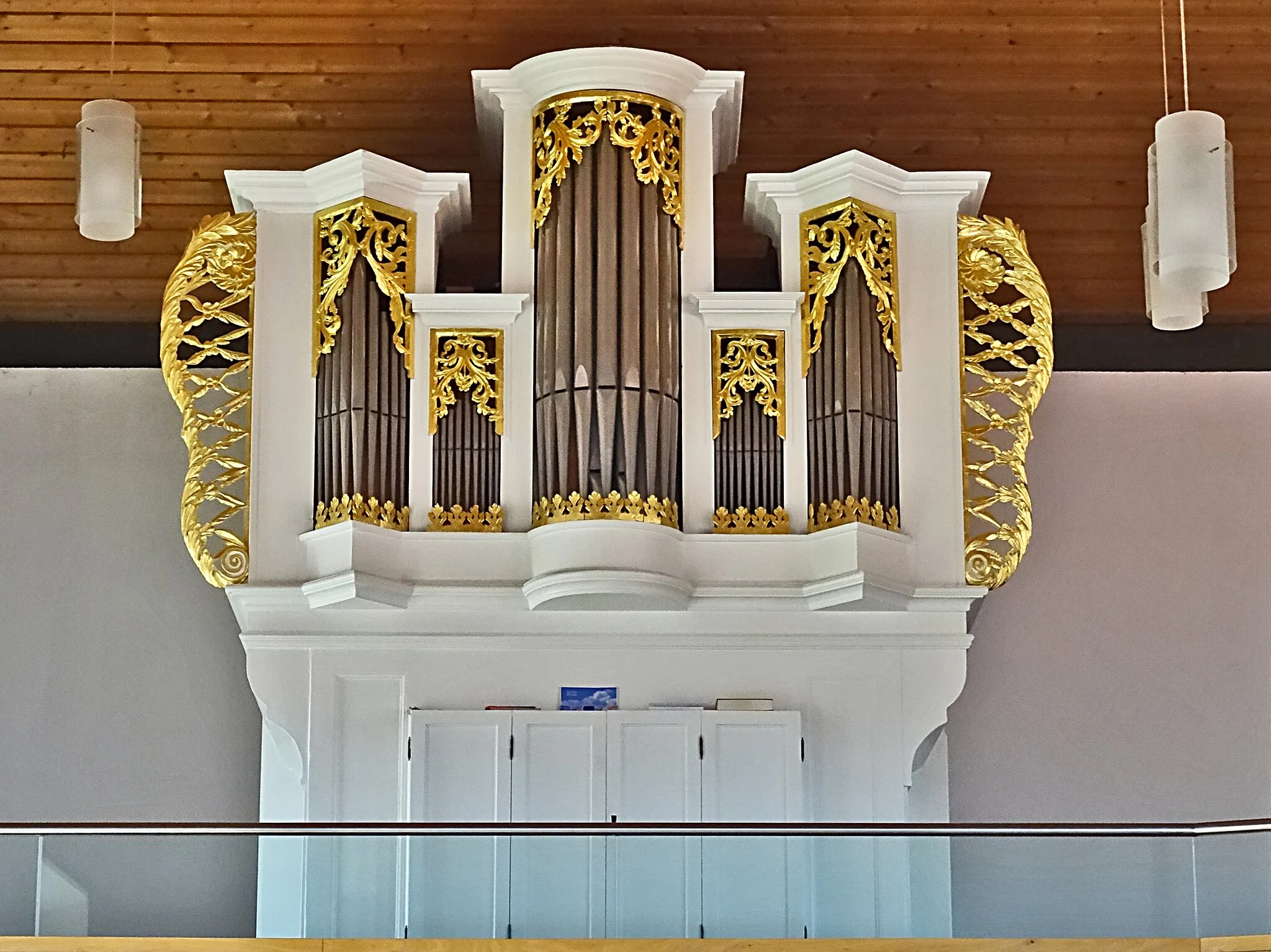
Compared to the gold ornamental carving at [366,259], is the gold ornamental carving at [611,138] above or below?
above

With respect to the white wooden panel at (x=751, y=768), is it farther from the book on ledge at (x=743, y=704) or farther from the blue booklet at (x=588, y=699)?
the blue booklet at (x=588, y=699)

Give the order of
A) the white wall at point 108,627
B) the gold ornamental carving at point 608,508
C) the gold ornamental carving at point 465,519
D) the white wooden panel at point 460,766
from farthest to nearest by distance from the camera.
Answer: the white wall at point 108,627 < the gold ornamental carving at point 465,519 < the white wooden panel at point 460,766 < the gold ornamental carving at point 608,508

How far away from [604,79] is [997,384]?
2615mm

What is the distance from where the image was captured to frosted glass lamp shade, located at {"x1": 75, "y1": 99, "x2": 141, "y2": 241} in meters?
9.66

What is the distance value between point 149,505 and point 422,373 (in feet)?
7.50


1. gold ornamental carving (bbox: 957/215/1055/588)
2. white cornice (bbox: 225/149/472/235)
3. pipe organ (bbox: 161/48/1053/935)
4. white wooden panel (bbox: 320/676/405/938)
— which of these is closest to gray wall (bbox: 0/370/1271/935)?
gold ornamental carving (bbox: 957/215/1055/588)

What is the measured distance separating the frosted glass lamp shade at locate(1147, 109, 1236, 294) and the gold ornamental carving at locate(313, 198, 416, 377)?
4.63 m

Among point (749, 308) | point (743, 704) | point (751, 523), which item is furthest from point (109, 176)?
point (743, 704)

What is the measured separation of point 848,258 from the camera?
12.1 m

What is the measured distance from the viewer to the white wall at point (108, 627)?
509 inches

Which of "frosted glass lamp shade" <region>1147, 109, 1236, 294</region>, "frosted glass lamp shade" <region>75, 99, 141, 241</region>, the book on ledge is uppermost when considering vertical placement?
"frosted glass lamp shade" <region>75, 99, 141, 241</region>

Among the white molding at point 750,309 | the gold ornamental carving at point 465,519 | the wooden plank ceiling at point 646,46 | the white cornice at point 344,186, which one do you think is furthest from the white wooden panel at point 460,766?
the wooden plank ceiling at point 646,46

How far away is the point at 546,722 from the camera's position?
11.8 meters

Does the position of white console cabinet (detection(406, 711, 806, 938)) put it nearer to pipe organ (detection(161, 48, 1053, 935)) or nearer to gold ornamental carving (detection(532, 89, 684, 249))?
pipe organ (detection(161, 48, 1053, 935))
